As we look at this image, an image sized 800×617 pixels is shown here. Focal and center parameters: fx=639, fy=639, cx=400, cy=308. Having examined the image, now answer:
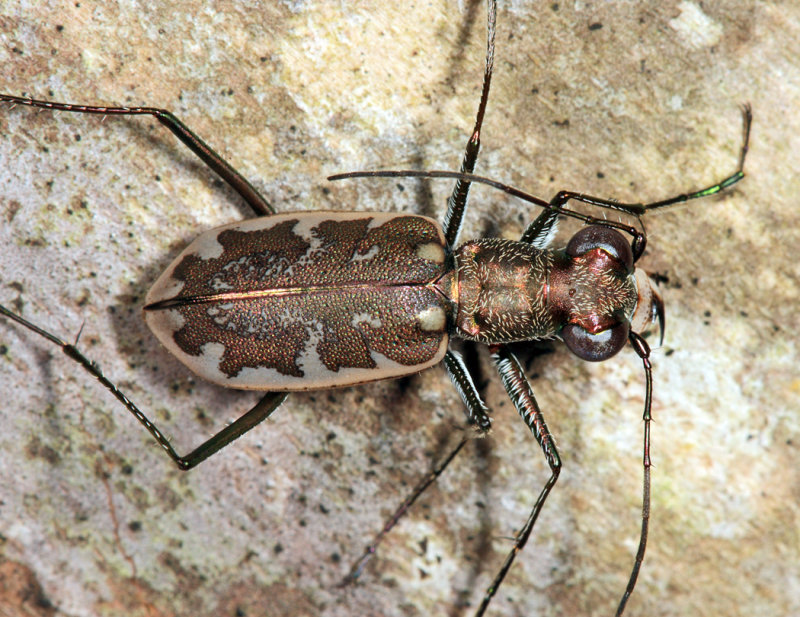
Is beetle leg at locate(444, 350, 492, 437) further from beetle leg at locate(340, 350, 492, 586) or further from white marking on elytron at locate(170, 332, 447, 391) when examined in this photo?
white marking on elytron at locate(170, 332, 447, 391)

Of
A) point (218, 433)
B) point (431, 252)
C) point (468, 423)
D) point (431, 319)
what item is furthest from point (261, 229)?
point (468, 423)

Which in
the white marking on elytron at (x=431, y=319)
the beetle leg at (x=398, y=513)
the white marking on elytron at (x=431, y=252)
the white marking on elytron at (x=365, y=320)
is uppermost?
the white marking on elytron at (x=431, y=252)

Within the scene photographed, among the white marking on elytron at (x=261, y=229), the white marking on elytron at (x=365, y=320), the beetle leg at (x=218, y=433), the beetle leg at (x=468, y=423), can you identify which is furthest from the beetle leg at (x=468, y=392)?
the beetle leg at (x=218, y=433)

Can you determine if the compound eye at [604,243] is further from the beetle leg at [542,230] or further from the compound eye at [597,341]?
the compound eye at [597,341]

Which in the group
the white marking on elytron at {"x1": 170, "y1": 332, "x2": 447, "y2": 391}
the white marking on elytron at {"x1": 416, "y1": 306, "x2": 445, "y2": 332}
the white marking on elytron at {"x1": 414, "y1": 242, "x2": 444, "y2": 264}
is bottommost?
the white marking on elytron at {"x1": 170, "y1": 332, "x2": 447, "y2": 391}

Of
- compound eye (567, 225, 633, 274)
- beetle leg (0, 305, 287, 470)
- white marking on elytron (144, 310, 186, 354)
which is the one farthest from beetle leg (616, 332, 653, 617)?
white marking on elytron (144, 310, 186, 354)

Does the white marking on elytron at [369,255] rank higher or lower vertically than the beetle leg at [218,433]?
higher
